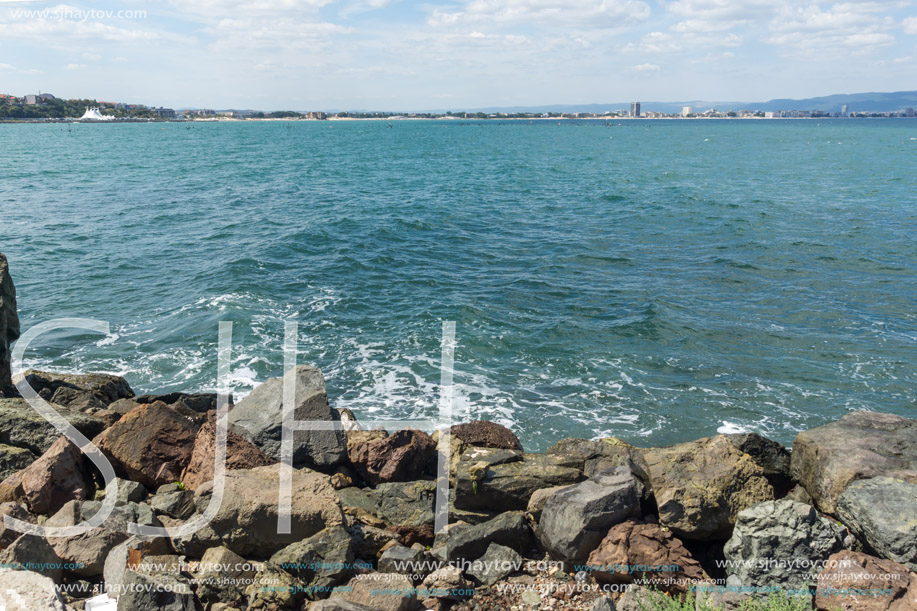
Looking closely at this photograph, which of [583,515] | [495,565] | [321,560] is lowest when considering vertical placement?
[495,565]

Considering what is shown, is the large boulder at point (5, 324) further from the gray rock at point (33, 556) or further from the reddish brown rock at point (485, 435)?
the reddish brown rock at point (485, 435)

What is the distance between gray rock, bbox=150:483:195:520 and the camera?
331 inches

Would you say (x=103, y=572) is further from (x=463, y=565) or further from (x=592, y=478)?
(x=592, y=478)

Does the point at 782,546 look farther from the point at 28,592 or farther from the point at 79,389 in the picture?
the point at 79,389

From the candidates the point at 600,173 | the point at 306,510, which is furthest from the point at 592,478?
the point at 600,173

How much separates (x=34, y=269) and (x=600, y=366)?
84.1ft

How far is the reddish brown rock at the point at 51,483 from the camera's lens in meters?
8.46

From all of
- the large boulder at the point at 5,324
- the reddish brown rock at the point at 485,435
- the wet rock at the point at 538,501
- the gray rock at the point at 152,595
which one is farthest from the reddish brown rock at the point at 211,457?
the large boulder at the point at 5,324

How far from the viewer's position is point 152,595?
6527 millimetres

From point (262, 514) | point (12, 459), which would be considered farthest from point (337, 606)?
point (12, 459)

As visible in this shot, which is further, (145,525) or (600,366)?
(600,366)

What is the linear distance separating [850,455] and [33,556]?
11.0 m

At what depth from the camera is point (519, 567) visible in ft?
26.1

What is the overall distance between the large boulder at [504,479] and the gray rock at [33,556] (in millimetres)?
5213
